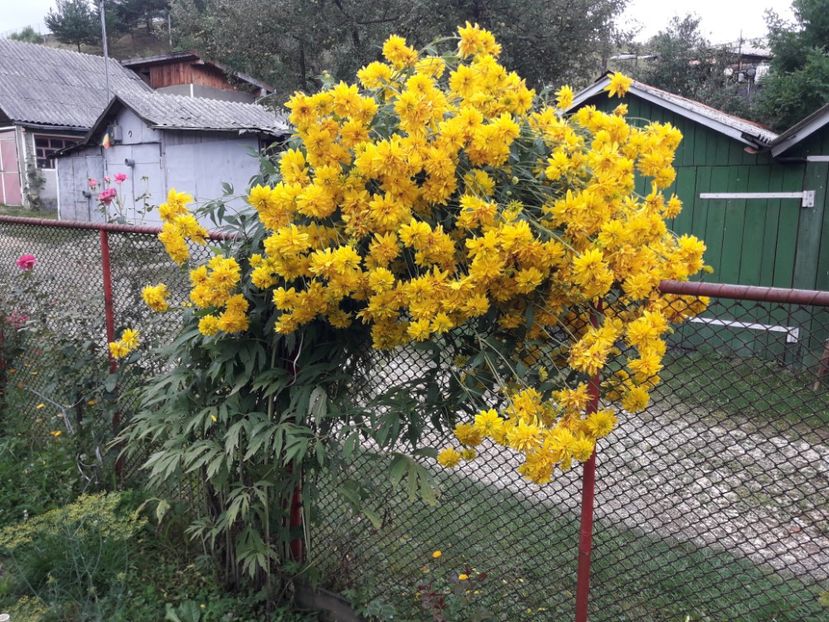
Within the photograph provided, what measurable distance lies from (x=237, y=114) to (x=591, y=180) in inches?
718

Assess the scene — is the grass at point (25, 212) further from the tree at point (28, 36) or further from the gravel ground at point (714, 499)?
the tree at point (28, 36)

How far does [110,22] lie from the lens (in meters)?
44.7

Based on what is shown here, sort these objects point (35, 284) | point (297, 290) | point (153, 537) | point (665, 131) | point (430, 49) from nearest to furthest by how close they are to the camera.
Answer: point (665, 131), point (297, 290), point (430, 49), point (153, 537), point (35, 284)

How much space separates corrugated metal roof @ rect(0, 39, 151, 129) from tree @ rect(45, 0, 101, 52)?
1832cm

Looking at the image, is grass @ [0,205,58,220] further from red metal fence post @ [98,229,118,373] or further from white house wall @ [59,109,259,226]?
red metal fence post @ [98,229,118,373]

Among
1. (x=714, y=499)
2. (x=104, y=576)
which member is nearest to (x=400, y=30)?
(x=714, y=499)

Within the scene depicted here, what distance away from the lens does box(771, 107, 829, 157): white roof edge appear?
22.7 ft

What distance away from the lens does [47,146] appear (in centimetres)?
2336

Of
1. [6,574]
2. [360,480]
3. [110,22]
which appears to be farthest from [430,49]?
[110,22]

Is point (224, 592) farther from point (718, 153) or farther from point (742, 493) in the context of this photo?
point (718, 153)

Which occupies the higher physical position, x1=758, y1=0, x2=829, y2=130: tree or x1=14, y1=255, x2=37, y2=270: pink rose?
x1=758, y1=0, x2=829, y2=130: tree

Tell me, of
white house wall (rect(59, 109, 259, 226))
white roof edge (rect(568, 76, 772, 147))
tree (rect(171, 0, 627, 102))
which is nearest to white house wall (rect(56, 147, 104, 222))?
white house wall (rect(59, 109, 259, 226))

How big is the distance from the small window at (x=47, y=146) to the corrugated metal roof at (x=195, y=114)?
6061 mm

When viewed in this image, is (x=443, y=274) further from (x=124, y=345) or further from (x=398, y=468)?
(x=124, y=345)
